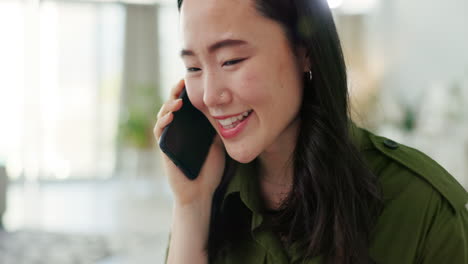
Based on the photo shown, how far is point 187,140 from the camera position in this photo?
3.38ft

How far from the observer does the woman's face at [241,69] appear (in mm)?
775

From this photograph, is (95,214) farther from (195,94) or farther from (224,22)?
(224,22)

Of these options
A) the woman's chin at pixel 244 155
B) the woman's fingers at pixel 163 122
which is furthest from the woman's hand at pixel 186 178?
the woman's chin at pixel 244 155

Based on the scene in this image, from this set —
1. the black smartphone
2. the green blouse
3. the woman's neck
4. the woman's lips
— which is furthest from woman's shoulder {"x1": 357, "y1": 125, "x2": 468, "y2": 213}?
the black smartphone

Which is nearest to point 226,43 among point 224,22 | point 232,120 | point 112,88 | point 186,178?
point 224,22

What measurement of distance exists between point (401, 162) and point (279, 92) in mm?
274

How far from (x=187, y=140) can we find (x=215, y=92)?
259 millimetres

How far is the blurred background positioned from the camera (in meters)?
4.95

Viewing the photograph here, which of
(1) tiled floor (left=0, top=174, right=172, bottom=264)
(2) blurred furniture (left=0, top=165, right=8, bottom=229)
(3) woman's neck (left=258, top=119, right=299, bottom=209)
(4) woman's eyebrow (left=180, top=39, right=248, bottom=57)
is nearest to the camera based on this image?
(4) woman's eyebrow (left=180, top=39, right=248, bottom=57)

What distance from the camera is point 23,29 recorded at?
578 centimetres

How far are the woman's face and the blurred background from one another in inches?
151

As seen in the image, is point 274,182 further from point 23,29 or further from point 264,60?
point 23,29

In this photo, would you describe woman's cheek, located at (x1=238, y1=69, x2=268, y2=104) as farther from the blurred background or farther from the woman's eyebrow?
the blurred background

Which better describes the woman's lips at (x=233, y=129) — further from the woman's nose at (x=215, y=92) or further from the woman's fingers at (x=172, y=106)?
the woman's fingers at (x=172, y=106)
